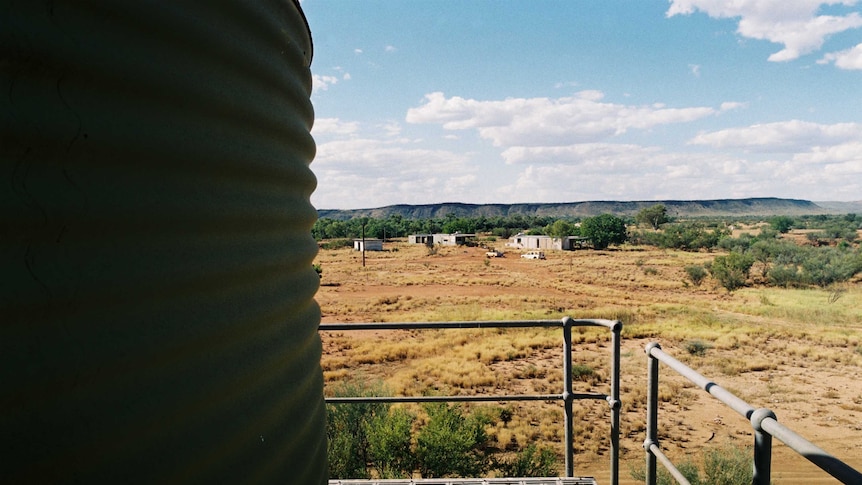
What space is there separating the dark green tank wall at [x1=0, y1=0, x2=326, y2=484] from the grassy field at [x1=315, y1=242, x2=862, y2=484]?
8.85 m

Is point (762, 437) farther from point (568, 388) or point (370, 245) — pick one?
point (370, 245)

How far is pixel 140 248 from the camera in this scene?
26.7 inches

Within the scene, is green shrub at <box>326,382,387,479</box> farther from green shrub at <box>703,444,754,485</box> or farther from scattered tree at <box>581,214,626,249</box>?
scattered tree at <box>581,214,626,249</box>

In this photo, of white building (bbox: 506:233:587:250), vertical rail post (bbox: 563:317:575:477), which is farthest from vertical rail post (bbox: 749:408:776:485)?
white building (bbox: 506:233:587:250)

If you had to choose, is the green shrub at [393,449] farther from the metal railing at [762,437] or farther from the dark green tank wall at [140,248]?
the dark green tank wall at [140,248]

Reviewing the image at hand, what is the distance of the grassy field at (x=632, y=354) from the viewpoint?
1116cm

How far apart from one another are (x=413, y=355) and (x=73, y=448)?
18.0 meters

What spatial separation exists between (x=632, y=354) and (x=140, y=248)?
18.3 metres

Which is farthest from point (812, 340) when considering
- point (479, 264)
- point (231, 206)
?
point (479, 264)

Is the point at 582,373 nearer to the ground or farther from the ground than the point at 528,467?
nearer to the ground

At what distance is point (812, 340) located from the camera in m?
19.7

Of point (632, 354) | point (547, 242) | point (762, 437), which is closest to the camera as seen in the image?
point (762, 437)

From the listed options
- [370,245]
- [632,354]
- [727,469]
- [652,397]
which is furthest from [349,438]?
[370,245]

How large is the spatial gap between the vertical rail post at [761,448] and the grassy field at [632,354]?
763 centimetres
